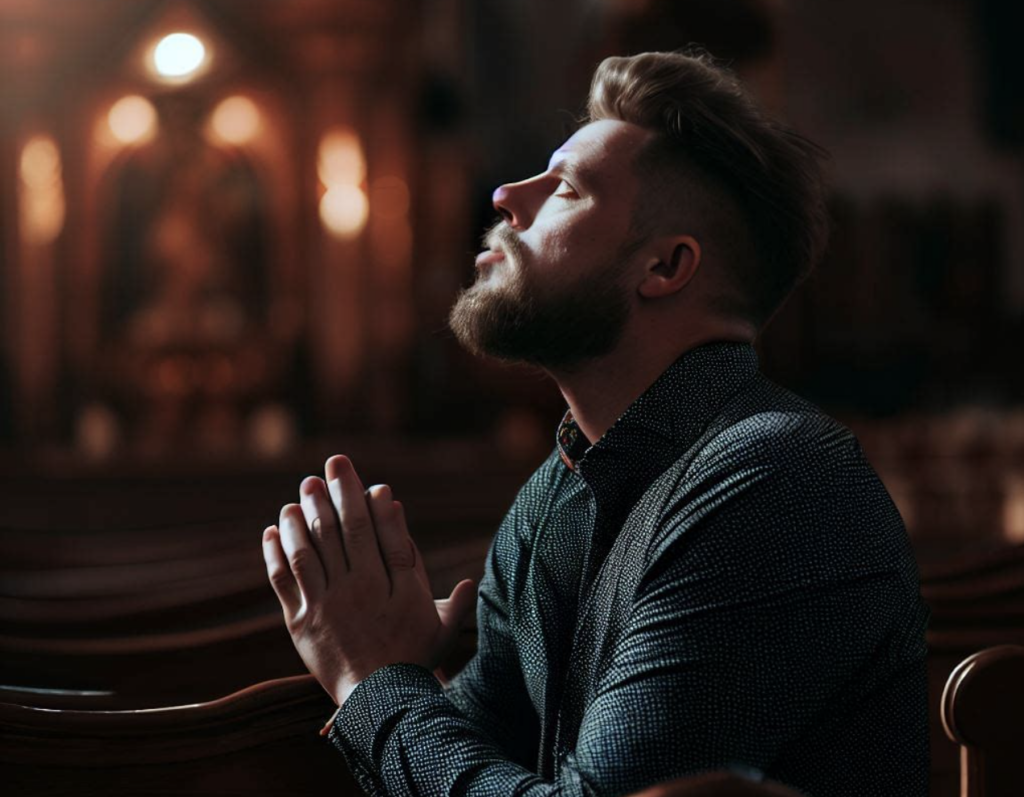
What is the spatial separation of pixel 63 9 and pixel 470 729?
9973 millimetres

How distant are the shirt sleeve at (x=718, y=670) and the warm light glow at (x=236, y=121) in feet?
30.3

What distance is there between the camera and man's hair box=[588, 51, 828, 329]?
5.12 ft

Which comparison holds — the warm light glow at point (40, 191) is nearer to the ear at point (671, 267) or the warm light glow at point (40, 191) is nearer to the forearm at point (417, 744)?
the ear at point (671, 267)

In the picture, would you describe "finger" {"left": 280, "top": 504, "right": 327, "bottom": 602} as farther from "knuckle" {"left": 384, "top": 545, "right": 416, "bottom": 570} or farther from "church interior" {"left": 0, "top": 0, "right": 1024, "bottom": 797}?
"church interior" {"left": 0, "top": 0, "right": 1024, "bottom": 797}

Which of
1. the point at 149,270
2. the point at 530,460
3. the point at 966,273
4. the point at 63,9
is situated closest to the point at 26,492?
the point at 530,460

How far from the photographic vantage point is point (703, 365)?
150cm

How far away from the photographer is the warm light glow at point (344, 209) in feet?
32.9

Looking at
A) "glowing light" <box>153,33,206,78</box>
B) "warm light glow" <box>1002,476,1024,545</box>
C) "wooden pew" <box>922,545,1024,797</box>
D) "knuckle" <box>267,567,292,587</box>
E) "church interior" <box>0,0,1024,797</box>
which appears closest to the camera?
"knuckle" <box>267,567,292,587</box>

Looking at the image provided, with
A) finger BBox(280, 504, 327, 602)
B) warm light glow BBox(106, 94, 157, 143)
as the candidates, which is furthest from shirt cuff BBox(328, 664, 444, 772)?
warm light glow BBox(106, 94, 157, 143)

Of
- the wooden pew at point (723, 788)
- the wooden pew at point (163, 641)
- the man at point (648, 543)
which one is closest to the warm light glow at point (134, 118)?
the wooden pew at point (163, 641)

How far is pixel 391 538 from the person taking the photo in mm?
1434

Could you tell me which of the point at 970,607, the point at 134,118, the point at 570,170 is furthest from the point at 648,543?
the point at 134,118

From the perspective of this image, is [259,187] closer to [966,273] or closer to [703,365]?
[966,273]

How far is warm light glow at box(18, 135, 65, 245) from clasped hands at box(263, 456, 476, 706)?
932 cm
